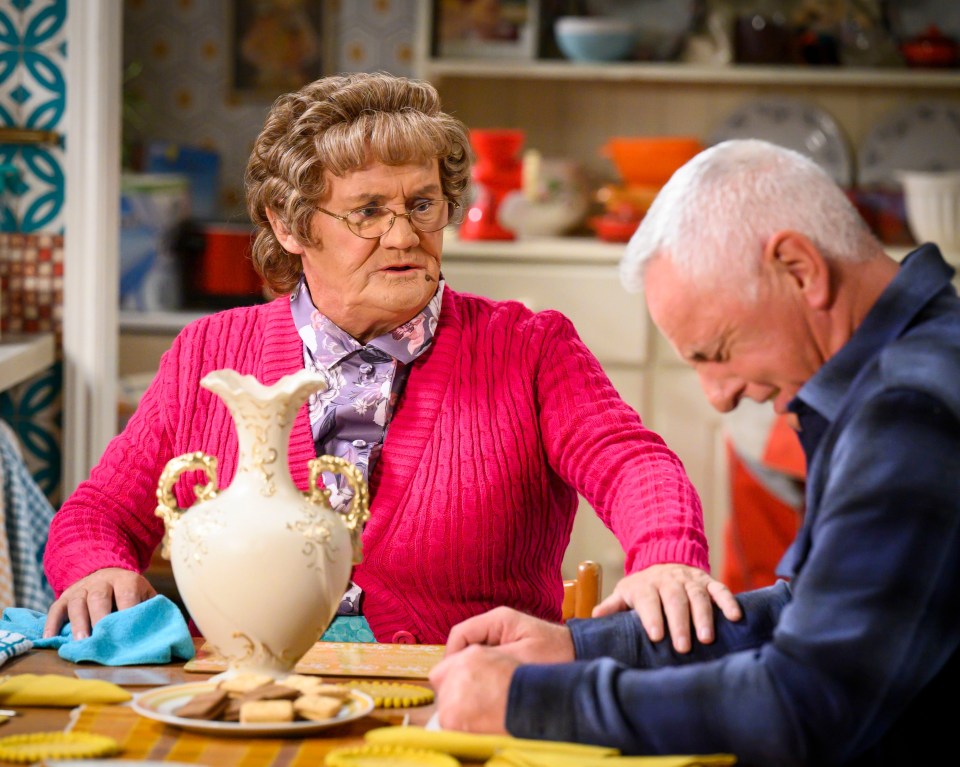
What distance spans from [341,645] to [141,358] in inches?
102

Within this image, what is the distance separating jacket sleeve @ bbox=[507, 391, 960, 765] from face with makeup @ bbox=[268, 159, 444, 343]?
85 centimetres

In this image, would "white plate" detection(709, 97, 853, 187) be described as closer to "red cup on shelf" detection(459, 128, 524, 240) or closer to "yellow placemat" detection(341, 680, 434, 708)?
"red cup on shelf" detection(459, 128, 524, 240)

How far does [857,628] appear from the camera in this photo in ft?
3.35

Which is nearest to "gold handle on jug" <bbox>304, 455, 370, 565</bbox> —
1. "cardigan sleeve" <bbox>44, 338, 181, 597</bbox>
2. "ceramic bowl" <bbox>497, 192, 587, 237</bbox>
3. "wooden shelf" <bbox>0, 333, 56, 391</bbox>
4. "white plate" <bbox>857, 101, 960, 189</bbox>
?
"cardigan sleeve" <bbox>44, 338, 181, 597</bbox>

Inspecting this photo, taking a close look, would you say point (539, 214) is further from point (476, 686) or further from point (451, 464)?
point (476, 686)

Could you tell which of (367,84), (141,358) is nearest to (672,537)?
(367,84)

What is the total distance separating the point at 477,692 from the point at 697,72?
133 inches

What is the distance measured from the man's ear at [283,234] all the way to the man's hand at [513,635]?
0.76 metres

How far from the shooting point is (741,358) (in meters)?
1.17

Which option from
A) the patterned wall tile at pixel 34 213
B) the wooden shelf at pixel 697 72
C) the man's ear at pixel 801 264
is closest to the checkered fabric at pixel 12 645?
the man's ear at pixel 801 264

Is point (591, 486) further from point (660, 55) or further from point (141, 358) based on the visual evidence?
point (660, 55)

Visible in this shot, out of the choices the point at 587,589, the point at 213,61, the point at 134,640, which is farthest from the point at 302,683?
the point at 213,61

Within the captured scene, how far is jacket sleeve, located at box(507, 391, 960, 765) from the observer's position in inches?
39.9

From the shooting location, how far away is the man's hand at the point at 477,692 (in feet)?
3.80
